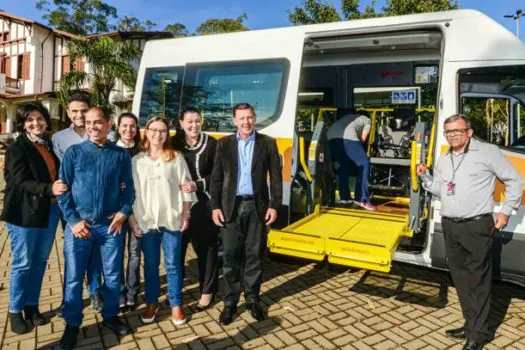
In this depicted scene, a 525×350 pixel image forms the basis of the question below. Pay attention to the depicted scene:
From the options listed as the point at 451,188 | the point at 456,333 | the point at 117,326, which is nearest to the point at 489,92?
the point at 451,188

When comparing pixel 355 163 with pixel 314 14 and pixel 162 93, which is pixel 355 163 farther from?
pixel 314 14

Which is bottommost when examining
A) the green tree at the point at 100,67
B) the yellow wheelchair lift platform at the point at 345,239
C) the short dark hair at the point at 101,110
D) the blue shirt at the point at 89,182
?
the yellow wheelchair lift platform at the point at 345,239

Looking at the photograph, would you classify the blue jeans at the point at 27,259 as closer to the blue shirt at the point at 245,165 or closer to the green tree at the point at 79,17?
the blue shirt at the point at 245,165

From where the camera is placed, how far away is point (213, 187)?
146 inches

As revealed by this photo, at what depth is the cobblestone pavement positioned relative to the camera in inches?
134

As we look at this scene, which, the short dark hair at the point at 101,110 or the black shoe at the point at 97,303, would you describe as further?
the black shoe at the point at 97,303

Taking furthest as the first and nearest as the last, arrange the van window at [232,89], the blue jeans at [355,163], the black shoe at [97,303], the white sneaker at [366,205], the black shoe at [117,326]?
the blue jeans at [355,163]
the white sneaker at [366,205]
the van window at [232,89]
the black shoe at [97,303]
the black shoe at [117,326]

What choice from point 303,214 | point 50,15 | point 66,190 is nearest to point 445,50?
point 303,214

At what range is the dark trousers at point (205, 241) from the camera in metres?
3.95

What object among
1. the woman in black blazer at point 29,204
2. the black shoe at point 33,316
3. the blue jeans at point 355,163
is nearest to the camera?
the woman in black blazer at point 29,204

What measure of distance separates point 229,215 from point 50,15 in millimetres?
38063

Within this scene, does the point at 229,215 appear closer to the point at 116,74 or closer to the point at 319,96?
the point at 319,96

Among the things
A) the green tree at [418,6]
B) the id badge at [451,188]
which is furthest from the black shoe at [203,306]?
the green tree at [418,6]

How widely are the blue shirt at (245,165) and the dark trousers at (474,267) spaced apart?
1.69 m
